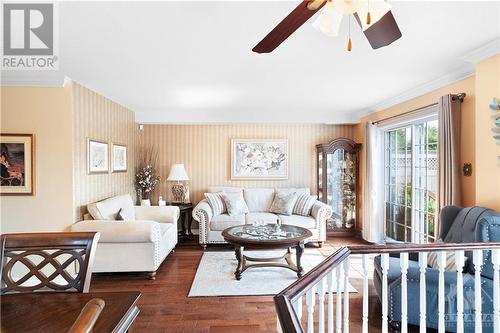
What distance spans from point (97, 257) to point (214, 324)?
1.82 meters

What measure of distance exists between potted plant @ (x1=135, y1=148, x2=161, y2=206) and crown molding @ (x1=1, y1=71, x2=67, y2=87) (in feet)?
8.11

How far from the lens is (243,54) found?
273 centimetres

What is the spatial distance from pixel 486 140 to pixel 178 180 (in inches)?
187

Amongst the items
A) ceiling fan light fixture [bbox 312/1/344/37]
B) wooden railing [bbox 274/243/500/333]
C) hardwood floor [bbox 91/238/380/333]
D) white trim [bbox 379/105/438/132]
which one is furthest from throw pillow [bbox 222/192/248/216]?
ceiling fan light fixture [bbox 312/1/344/37]

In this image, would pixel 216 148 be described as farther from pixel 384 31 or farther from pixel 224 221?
pixel 384 31

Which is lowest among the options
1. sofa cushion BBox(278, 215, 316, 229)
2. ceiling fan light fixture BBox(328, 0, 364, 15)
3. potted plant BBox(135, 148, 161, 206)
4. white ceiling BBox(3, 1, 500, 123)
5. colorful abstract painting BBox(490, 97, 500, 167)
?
sofa cushion BBox(278, 215, 316, 229)

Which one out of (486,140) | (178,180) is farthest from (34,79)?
(486,140)

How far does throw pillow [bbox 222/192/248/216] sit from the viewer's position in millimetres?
5215

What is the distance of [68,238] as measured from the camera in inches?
63.2

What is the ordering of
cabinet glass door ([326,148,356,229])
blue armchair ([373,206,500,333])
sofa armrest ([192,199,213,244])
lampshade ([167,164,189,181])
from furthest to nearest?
1. cabinet glass door ([326,148,356,229])
2. lampshade ([167,164,189,181])
3. sofa armrest ([192,199,213,244])
4. blue armchair ([373,206,500,333])

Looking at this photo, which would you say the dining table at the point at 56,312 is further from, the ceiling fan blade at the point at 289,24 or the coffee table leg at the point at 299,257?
the coffee table leg at the point at 299,257

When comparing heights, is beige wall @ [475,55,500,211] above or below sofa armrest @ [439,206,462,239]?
above

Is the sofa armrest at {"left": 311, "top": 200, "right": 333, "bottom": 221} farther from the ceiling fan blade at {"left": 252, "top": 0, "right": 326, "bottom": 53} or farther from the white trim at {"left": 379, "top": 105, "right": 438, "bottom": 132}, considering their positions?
the ceiling fan blade at {"left": 252, "top": 0, "right": 326, "bottom": 53}

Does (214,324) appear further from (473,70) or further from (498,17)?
(473,70)
